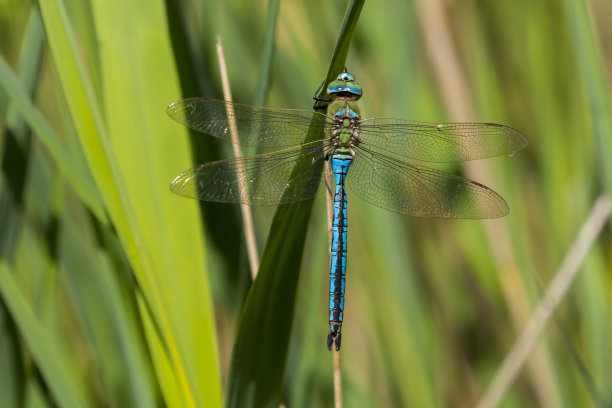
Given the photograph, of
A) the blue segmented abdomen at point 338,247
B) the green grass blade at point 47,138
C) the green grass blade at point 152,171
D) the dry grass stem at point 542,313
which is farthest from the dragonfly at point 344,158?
the dry grass stem at point 542,313

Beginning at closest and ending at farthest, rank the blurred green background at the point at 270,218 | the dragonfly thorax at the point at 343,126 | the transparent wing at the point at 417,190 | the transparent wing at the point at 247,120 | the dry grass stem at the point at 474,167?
the blurred green background at the point at 270,218, the transparent wing at the point at 247,120, the transparent wing at the point at 417,190, the dragonfly thorax at the point at 343,126, the dry grass stem at the point at 474,167

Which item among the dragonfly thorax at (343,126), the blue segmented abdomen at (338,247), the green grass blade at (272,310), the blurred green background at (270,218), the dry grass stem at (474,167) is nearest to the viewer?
the green grass blade at (272,310)

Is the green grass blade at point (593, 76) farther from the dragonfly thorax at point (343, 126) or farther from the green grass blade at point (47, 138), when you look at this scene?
the green grass blade at point (47, 138)

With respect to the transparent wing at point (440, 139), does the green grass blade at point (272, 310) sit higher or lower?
lower

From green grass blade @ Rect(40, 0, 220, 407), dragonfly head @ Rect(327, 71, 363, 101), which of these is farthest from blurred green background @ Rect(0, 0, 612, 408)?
dragonfly head @ Rect(327, 71, 363, 101)

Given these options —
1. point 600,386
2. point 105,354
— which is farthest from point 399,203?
point 105,354

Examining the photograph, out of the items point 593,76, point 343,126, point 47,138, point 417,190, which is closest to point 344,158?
point 343,126

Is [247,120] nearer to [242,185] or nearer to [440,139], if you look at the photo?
[242,185]
